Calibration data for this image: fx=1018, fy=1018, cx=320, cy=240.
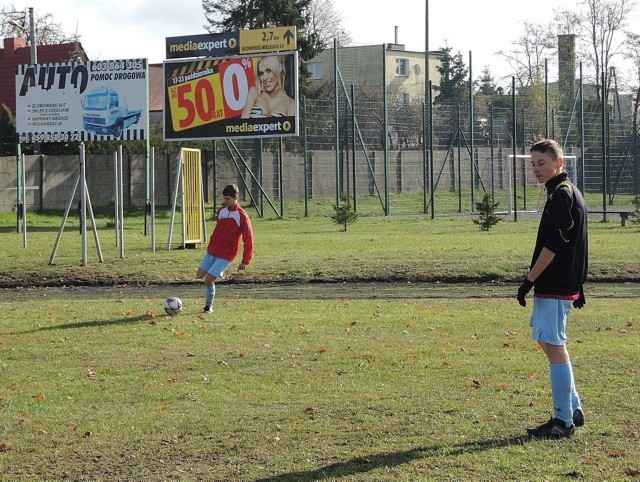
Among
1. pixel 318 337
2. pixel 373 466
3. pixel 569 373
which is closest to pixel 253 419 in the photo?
pixel 373 466

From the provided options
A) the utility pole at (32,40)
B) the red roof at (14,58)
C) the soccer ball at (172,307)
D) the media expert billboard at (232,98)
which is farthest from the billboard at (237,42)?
the soccer ball at (172,307)

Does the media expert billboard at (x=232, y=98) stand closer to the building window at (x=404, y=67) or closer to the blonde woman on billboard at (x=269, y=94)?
the blonde woman on billboard at (x=269, y=94)

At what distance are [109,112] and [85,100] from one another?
2.95 feet

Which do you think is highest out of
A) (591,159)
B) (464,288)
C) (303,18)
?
(303,18)

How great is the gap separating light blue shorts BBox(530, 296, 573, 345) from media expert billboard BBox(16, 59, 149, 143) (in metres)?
22.2

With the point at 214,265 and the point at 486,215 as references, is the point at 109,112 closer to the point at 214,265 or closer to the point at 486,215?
the point at 486,215

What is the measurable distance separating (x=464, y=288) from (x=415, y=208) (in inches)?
861

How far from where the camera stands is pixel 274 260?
1878 cm

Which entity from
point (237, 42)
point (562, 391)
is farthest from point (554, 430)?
point (237, 42)

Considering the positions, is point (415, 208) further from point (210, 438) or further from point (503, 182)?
point (210, 438)

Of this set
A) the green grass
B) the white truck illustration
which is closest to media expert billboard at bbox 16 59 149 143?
the white truck illustration

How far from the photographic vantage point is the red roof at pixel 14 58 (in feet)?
167

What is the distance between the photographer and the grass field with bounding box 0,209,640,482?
233 inches

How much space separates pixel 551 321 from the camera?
628 cm
